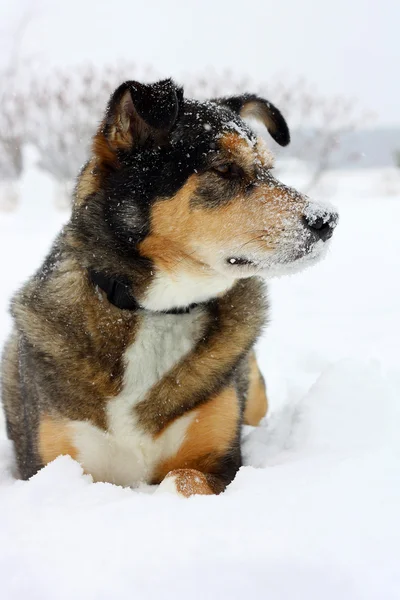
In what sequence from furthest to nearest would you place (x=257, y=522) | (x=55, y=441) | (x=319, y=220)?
(x=55, y=441)
(x=319, y=220)
(x=257, y=522)

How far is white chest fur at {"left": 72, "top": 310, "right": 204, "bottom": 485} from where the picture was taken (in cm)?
297

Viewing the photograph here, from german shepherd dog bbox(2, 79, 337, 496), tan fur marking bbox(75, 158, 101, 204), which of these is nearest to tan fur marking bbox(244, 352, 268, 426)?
german shepherd dog bbox(2, 79, 337, 496)

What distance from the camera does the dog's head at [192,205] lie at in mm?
2854

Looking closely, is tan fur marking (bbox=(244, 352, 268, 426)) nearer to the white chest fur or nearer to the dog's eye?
the white chest fur

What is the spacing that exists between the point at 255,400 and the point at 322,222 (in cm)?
171

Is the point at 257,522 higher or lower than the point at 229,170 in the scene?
lower

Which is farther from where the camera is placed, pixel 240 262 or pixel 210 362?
pixel 210 362

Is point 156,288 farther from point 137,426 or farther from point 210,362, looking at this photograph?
point 137,426

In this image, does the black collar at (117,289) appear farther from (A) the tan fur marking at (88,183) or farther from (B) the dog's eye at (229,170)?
(B) the dog's eye at (229,170)

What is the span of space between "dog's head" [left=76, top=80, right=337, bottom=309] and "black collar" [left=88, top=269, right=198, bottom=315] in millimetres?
72

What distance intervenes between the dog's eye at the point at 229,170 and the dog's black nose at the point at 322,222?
1.36ft

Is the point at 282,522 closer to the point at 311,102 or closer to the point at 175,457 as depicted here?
the point at 175,457

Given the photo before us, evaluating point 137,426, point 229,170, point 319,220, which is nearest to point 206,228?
point 229,170

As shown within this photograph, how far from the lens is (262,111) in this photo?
145 inches
